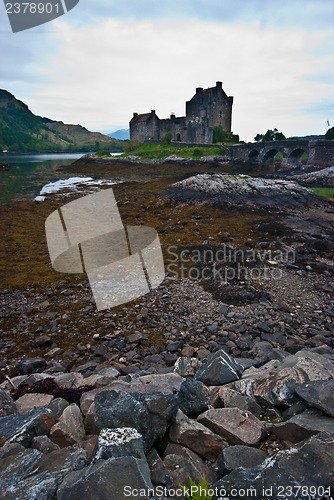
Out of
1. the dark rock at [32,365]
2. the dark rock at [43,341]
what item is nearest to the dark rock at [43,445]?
the dark rock at [32,365]

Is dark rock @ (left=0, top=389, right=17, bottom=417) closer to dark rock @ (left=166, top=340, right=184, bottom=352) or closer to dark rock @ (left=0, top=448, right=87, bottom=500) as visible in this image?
dark rock @ (left=0, top=448, right=87, bottom=500)

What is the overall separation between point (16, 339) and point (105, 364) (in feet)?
10.1

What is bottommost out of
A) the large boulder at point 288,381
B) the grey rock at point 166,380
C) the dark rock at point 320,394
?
the grey rock at point 166,380

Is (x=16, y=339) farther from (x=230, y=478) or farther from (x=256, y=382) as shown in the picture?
(x=230, y=478)

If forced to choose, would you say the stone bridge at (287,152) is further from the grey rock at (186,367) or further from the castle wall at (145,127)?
the grey rock at (186,367)

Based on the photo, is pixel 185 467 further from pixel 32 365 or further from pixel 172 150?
pixel 172 150

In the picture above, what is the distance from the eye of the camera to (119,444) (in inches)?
121

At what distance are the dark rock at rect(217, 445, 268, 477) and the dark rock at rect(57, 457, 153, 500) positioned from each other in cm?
93

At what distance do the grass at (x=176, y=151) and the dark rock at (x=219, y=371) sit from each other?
6037cm

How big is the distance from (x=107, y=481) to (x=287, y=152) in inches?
2306

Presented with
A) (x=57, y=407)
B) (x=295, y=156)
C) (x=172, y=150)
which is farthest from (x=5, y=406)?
(x=172, y=150)

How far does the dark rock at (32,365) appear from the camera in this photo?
7.55 m

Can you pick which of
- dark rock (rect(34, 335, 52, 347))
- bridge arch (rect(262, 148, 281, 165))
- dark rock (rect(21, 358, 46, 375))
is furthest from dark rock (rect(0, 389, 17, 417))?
bridge arch (rect(262, 148, 281, 165))

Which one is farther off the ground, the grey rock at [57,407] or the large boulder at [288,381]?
the large boulder at [288,381]
